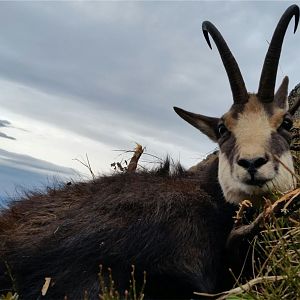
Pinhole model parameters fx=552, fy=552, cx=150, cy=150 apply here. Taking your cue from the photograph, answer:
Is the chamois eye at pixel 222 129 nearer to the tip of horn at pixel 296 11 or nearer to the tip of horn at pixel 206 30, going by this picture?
the tip of horn at pixel 206 30

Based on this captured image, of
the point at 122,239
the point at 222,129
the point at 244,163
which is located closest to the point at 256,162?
the point at 244,163

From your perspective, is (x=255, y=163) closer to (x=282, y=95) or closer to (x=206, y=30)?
(x=282, y=95)

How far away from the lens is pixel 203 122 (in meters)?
7.14

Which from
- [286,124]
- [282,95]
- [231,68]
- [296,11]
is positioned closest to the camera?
[286,124]

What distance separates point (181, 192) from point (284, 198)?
5.54 feet

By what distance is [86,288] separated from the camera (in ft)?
17.2

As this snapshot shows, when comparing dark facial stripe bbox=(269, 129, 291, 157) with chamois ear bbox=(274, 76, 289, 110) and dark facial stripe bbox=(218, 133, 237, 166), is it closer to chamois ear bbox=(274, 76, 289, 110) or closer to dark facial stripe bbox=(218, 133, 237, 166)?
dark facial stripe bbox=(218, 133, 237, 166)

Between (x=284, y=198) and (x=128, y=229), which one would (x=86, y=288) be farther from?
(x=284, y=198)

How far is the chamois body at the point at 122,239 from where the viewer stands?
5375 mm

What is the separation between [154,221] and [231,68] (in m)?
2.40

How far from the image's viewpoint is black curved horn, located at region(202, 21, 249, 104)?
22.5ft

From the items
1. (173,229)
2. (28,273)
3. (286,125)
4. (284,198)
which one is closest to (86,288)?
(28,273)

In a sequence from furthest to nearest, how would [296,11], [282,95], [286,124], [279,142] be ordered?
[296,11] → [282,95] → [286,124] → [279,142]

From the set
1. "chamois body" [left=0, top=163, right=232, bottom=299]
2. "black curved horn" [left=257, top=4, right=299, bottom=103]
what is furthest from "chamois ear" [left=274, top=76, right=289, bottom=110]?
"chamois body" [left=0, top=163, right=232, bottom=299]
